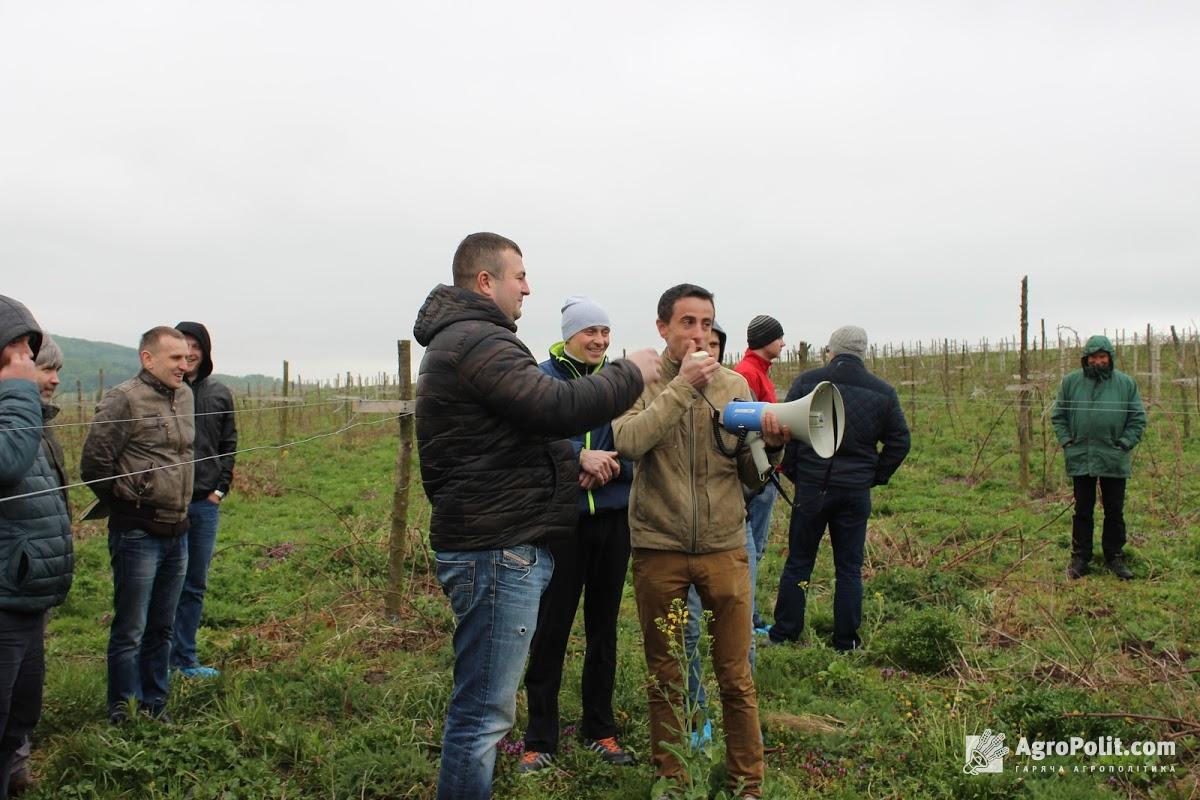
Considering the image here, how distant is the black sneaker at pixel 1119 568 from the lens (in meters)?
6.67

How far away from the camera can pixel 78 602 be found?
6.57 meters

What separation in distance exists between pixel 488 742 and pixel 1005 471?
11624 millimetres

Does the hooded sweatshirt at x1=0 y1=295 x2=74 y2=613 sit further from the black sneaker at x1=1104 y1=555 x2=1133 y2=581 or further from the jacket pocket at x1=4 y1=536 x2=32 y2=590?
the black sneaker at x1=1104 y1=555 x2=1133 y2=581

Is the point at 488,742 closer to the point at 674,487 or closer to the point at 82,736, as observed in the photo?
the point at 674,487

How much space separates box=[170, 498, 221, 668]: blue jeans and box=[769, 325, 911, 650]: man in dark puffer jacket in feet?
12.0

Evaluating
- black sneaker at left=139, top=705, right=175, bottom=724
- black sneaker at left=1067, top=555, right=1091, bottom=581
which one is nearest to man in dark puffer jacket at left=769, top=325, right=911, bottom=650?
black sneaker at left=1067, top=555, right=1091, bottom=581

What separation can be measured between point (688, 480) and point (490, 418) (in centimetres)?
97

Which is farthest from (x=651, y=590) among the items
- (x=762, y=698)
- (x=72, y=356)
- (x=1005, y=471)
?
(x=72, y=356)

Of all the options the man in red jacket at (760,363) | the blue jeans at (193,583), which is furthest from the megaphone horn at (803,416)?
the blue jeans at (193,583)

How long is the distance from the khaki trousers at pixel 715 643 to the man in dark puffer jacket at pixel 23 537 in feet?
6.88

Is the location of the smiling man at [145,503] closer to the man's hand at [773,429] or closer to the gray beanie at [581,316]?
the gray beanie at [581,316]

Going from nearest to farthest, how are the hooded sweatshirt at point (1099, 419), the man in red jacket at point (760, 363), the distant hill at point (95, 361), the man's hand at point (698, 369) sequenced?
1. the man's hand at point (698, 369)
2. the man in red jacket at point (760, 363)
3. the hooded sweatshirt at point (1099, 419)
4. the distant hill at point (95, 361)

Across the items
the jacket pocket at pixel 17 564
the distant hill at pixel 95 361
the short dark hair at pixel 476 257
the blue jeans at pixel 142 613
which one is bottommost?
the blue jeans at pixel 142 613

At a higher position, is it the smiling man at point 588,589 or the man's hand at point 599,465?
the man's hand at point 599,465
